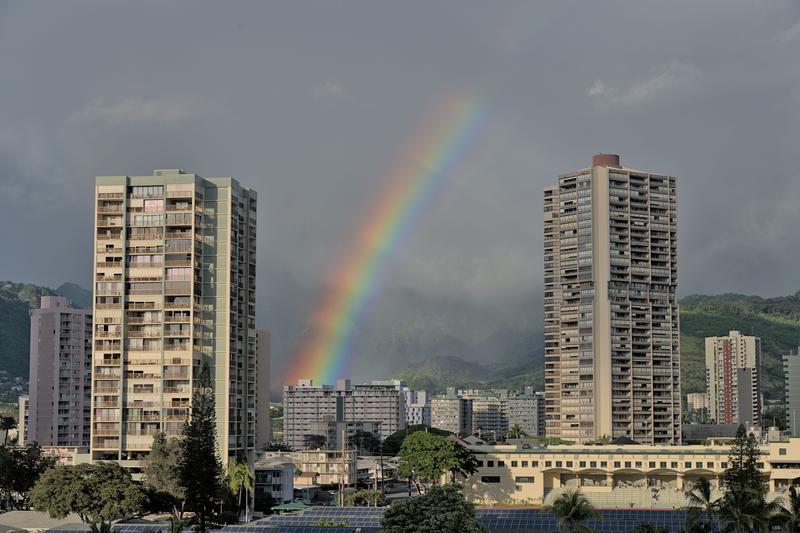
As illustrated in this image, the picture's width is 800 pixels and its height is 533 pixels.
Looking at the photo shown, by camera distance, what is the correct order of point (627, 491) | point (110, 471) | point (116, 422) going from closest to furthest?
point (110, 471) → point (116, 422) → point (627, 491)

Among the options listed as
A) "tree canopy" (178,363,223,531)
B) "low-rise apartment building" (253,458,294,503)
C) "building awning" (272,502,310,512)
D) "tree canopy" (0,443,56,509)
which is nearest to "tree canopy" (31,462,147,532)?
"tree canopy" (178,363,223,531)

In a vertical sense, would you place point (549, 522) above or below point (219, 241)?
below

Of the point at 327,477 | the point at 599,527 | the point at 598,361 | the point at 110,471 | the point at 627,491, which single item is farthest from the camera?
the point at 598,361

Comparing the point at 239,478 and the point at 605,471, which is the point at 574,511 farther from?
the point at 605,471

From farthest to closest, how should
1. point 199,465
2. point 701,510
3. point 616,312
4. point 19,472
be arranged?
point 616,312 → point 19,472 → point 199,465 → point 701,510

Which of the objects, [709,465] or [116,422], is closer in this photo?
[116,422]

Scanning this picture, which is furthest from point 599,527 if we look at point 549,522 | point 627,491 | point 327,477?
point 327,477

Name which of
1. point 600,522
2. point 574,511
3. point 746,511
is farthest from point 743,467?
point 574,511

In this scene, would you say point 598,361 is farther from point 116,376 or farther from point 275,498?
point 116,376
